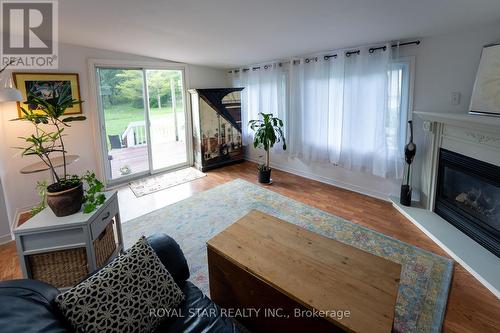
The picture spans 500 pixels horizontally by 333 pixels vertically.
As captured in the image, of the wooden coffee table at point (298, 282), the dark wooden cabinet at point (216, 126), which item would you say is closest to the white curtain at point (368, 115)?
the wooden coffee table at point (298, 282)

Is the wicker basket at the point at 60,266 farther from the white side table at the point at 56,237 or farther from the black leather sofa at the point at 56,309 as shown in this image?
the black leather sofa at the point at 56,309

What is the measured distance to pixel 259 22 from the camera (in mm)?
2602

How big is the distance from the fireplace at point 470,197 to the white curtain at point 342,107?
545mm

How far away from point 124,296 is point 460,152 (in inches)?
120

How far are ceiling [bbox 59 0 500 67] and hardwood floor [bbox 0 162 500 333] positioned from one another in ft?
6.70

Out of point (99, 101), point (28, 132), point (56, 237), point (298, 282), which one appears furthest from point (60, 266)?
point (99, 101)

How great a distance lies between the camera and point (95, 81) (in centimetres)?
381

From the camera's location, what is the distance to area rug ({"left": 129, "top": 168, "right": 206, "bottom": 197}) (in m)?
4.09

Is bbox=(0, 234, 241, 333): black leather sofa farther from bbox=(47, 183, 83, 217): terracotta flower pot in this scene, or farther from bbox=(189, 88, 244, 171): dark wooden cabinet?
bbox=(189, 88, 244, 171): dark wooden cabinet

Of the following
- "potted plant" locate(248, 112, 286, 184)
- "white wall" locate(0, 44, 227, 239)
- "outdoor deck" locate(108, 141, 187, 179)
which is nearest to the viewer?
"white wall" locate(0, 44, 227, 239)

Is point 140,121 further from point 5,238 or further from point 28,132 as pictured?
point 5,238

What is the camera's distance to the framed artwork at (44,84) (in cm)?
321

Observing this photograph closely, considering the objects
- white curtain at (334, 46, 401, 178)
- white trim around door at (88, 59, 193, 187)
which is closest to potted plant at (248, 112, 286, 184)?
white curtain at (334, 46, 401, 178)

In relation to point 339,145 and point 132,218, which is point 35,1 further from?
point 339,145
